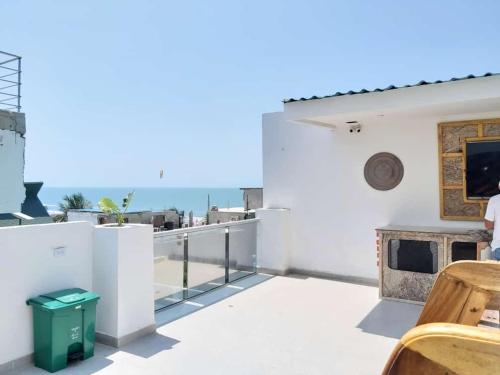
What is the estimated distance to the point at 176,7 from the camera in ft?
34.4

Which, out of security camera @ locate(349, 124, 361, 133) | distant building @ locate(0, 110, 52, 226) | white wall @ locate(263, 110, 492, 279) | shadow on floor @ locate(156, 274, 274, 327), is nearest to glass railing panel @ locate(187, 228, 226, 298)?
shadow on floor @ locate(156, 274, 274, 327)

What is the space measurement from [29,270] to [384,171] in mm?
5968

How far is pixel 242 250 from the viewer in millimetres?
7801

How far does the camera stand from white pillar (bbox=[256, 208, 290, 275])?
8023 mm

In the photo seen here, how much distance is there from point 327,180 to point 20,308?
5762 millimetres

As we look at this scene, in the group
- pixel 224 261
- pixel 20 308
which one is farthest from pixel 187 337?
pixel 224 261

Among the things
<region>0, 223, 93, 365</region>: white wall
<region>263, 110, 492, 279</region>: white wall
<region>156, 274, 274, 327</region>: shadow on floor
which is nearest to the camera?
<region>0, 223, 93, 365</region>: white wall

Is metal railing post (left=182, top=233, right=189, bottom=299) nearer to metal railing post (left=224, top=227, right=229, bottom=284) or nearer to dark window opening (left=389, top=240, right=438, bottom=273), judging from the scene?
metal railing post (left=224, top=227, right=229, bottom=284)

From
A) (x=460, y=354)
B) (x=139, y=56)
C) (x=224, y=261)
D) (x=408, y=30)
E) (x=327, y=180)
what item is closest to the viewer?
(x=460, y=354)

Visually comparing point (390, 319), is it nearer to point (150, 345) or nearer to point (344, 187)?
point (344, 187)

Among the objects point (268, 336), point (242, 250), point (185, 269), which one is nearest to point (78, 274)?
point (185, 269)

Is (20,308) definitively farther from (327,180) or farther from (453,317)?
(327,180)

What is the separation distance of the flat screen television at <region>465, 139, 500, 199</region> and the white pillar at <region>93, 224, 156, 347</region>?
5.38 meters

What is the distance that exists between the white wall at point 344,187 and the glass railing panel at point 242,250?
Result: 834 mm
